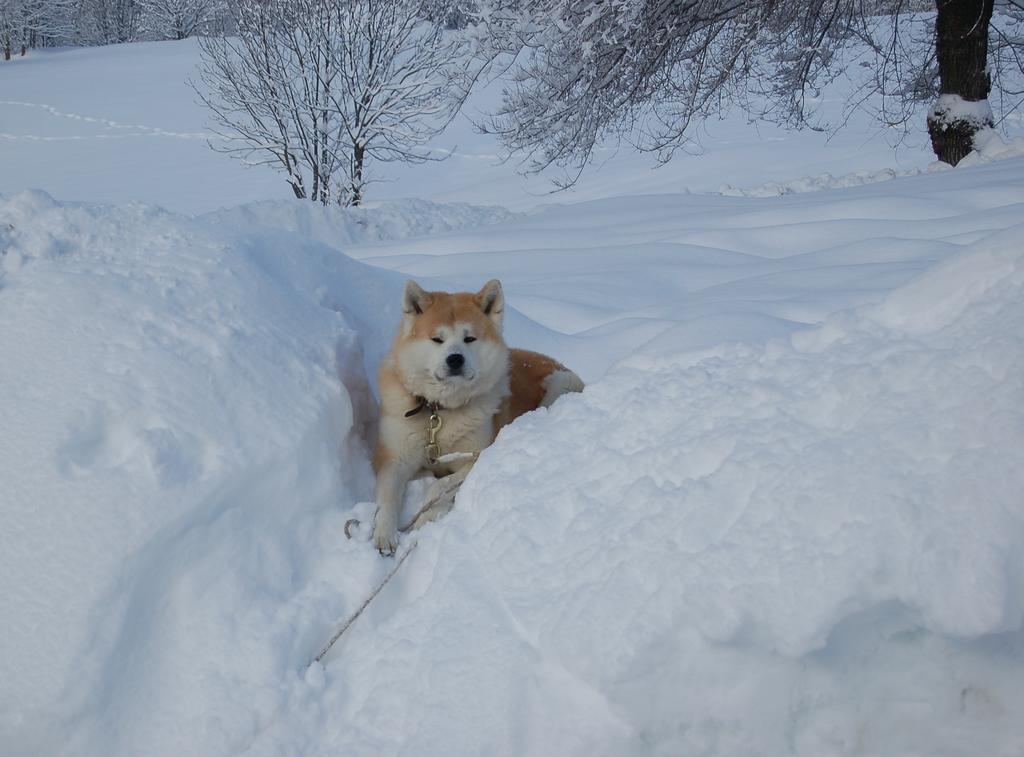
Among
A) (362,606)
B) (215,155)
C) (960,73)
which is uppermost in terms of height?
(960,73)

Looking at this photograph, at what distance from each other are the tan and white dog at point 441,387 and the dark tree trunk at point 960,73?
715 cm

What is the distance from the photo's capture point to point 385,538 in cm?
281

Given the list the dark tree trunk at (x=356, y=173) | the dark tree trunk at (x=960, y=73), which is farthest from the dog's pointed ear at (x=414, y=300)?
the dark tree trunk at (x=356, y=173)

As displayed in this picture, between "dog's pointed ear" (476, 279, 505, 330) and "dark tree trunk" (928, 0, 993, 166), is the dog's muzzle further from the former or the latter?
"dark tree trunk" (928, 0, 993, 166)

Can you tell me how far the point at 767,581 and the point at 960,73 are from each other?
869cm

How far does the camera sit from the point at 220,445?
2.69 meters

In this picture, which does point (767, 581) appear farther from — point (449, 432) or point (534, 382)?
point (534, 382)

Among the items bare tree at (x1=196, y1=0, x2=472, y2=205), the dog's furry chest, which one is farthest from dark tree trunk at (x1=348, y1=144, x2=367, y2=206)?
the dog's furry chest

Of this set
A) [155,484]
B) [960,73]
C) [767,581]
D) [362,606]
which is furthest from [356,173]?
[767,581]

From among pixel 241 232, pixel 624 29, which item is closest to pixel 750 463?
pixel 241 232

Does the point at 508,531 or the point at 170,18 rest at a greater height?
the point at 170,18

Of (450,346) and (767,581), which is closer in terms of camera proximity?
(767,581)

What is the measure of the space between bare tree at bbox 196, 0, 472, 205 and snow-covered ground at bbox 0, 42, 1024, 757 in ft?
33.7

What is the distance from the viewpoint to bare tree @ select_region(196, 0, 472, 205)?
43.3 ft
